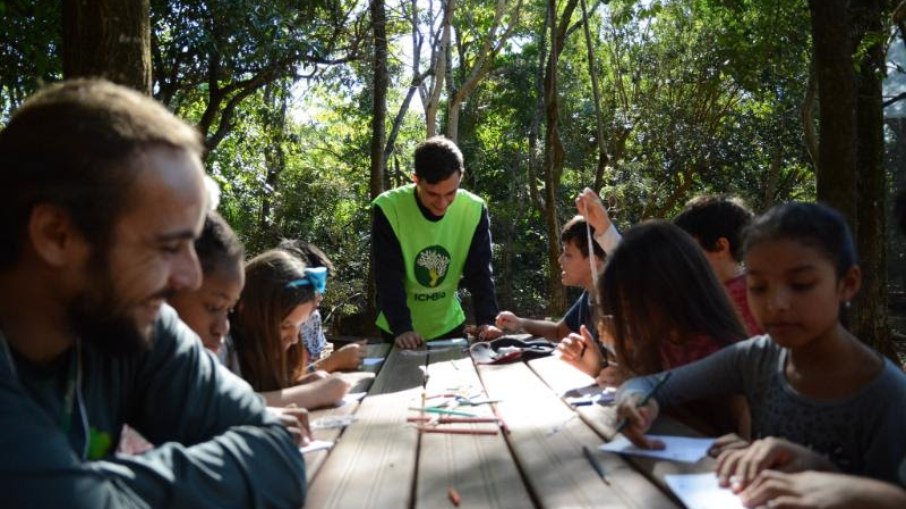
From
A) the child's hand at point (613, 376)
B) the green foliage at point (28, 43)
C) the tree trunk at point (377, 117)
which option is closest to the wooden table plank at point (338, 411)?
the child's hand at point (613, 376)

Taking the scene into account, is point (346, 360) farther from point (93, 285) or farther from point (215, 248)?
point (93, 285)

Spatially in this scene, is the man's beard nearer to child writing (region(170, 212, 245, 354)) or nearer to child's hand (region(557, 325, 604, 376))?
child writing (region(170, 212, 245, 354))

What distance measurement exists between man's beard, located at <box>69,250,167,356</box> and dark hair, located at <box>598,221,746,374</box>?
147 cm

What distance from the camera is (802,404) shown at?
2010mm

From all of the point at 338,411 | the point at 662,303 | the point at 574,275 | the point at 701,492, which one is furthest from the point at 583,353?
the point at 701,492

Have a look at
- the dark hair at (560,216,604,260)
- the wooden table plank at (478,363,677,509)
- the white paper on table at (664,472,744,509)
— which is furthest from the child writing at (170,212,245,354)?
the dark hair at (560,216,604,260)

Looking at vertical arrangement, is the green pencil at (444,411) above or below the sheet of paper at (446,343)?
above

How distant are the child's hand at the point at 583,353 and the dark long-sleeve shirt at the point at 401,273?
49.7 inches

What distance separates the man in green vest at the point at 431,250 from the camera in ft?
14.2

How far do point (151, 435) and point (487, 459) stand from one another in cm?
71

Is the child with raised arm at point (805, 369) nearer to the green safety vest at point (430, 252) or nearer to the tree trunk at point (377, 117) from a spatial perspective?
the green safety vest at point (430, 252)

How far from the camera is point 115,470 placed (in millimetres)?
1420

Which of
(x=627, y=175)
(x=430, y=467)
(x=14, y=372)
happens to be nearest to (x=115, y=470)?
(x=14, y=372)

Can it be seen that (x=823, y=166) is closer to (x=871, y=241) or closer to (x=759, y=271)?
(x=871, y=241)
